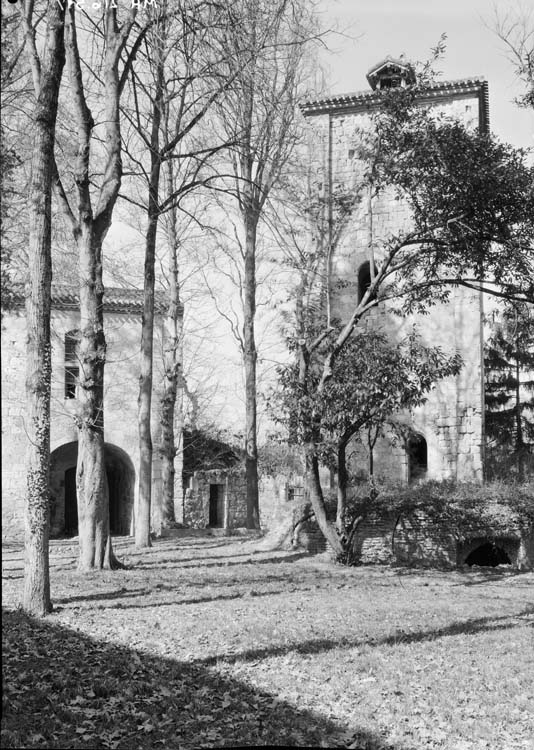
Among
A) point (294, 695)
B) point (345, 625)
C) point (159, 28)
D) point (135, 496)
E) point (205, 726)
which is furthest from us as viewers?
point (135, 496)

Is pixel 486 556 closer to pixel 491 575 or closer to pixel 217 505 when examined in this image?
pixel 491 575

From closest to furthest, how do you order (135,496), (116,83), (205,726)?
1. (205,726)
2. (116,83)
3. (135,496)

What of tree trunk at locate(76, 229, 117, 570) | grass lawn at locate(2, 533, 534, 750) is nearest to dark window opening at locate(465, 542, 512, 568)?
grass lawn at locate(2, 533, 534, 750)

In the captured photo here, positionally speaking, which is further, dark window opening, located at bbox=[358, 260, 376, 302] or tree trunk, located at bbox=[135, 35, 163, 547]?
dark window opening, located at bbox=[358, 260, 376, 302]

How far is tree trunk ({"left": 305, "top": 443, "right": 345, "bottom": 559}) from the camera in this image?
1277cm

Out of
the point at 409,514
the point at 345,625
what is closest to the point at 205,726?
the point at 345,625

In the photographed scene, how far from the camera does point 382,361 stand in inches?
473

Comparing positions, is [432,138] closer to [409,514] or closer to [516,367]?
[409,514]

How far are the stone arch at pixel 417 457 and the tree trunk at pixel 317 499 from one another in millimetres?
8843

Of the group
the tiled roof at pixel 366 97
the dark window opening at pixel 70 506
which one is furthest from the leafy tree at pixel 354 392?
the dark window opening at pixel 70 506

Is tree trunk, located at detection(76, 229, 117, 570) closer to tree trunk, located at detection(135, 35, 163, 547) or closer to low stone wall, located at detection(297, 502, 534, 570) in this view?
tree trunk, located at detection(135, 35, 163, 547)

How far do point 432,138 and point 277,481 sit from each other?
53.5 feet

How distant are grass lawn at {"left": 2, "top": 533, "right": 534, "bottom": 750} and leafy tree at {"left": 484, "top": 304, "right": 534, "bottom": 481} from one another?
21.0 m

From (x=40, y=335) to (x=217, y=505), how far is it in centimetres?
1913
